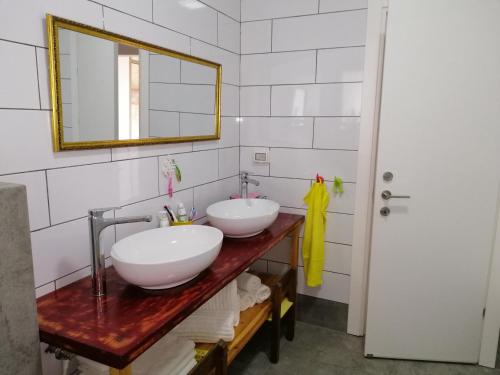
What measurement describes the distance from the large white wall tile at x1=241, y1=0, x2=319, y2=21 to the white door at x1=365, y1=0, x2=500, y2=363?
508mm

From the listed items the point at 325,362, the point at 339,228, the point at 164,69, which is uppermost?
the point at 164,69

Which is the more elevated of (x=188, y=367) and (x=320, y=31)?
(x=320, y=31)

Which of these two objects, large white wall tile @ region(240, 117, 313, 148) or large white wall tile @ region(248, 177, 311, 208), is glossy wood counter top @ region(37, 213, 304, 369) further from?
large white wall tile @ region(240, 117, 313, 148)

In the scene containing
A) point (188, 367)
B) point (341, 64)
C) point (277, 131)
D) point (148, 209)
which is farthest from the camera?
point (277, 131)

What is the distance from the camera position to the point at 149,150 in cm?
167

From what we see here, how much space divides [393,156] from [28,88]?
161 cm

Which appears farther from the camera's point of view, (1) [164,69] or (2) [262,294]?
(2) [262,294]

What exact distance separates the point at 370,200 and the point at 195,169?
0.98m

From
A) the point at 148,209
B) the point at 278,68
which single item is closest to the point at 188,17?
the point at 278,68

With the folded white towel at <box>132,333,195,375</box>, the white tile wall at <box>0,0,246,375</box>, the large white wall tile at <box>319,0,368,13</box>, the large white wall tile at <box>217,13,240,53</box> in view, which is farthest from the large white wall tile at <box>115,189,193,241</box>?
the large white wall tile at <box>319,0,368,13</box>

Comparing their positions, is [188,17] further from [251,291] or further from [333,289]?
[333,289]

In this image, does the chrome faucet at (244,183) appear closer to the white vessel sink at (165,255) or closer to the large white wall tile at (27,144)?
the white vessel sink at (165,255)

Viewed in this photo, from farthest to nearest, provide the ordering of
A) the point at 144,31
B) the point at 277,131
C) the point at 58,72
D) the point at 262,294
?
1. the point at 277,131
2. the point at 262,294
3. the point at 144,31
4. the point at 58,72

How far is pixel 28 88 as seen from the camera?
3.80 ft
